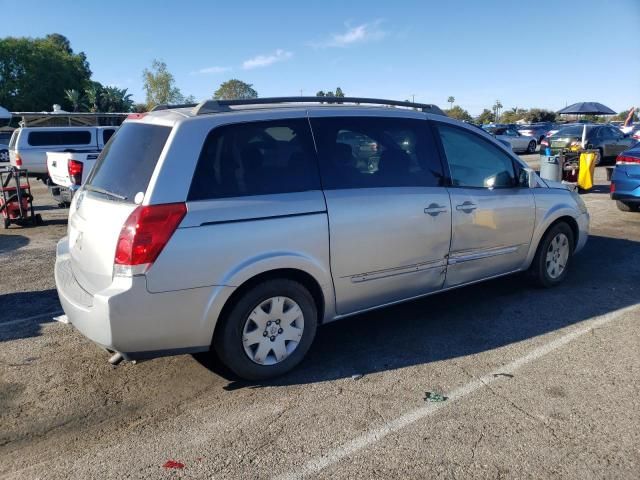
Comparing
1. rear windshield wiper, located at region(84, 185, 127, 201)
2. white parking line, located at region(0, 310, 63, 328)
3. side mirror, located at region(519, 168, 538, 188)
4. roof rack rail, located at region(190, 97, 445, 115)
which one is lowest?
white parking line, located at region(0, 310, 63, 328)

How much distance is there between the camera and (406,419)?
10.6ft

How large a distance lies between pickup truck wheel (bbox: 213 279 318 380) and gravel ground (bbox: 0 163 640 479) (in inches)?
6.2

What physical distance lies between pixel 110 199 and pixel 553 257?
443 cm

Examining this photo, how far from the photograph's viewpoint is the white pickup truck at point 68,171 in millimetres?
10547

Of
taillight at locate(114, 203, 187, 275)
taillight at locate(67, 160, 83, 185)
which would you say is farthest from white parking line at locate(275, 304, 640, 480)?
taillight at locate(67, 160, 83, 185)

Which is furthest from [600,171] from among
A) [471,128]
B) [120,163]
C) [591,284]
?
[120,163]

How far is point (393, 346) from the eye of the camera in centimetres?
429

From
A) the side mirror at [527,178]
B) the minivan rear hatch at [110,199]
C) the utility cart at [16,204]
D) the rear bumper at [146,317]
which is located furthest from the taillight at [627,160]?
the utility cart at [16,204]

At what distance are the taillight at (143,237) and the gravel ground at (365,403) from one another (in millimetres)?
960

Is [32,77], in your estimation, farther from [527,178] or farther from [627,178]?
[527,178]

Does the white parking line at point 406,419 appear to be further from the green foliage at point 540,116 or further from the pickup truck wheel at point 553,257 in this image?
the green foliage at point 540,116

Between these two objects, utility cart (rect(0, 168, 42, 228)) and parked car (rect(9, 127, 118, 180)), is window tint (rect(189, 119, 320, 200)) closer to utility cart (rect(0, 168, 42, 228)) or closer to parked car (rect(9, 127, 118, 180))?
utility cart (rect(0, 168, 42, 228))

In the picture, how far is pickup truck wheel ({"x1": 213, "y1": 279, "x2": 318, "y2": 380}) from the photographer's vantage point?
3.51m

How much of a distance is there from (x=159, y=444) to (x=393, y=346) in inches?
78.8
